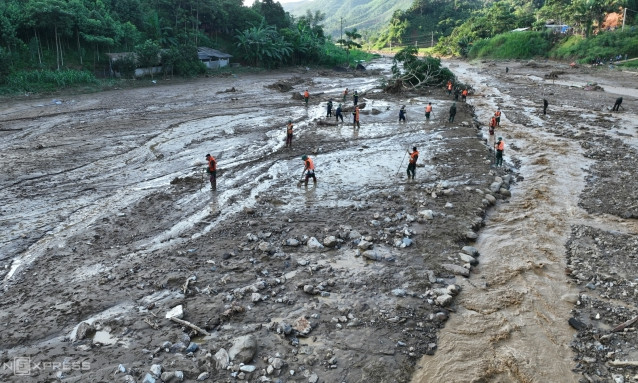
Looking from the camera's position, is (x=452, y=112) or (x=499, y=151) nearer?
(x=499, y=151)

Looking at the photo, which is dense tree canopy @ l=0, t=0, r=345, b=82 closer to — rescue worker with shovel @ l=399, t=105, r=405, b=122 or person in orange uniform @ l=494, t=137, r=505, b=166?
rescue worker with shovel @ l=399, t=105, r=405, b=122

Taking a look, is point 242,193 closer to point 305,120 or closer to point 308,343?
point 308,343

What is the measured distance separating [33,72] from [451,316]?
127 ft

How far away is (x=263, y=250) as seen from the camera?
385 inches

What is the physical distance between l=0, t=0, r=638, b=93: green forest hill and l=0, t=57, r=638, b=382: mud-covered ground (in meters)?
16.5

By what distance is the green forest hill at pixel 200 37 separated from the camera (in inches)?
1323

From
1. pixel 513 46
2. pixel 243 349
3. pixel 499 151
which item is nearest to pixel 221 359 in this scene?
pixel 243 349

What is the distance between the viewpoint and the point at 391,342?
7027 mm

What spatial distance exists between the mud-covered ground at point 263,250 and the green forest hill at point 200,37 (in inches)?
648

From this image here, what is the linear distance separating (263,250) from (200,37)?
166 ft

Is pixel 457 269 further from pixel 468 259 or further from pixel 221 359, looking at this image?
pixel 221 359

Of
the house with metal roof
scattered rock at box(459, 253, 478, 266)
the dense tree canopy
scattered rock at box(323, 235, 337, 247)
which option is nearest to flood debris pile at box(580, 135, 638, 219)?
scattered rock at box(459, 253, 478, 266)

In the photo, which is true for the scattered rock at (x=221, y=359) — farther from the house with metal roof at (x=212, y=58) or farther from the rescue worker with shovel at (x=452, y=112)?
the house with metal roof at (x=212, y=58)

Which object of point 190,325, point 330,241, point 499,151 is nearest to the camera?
point 190,325
